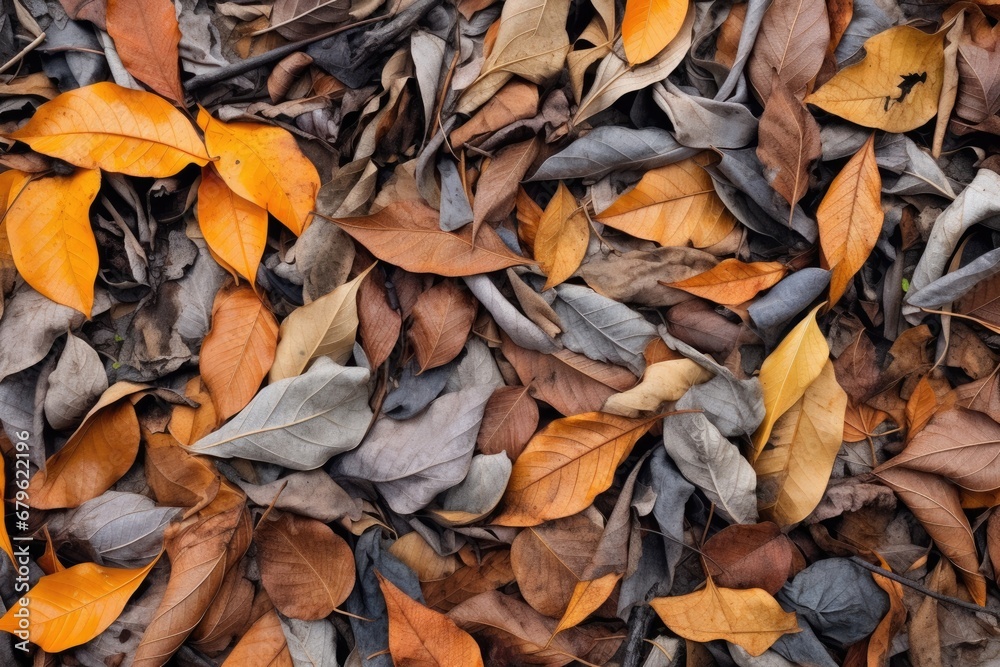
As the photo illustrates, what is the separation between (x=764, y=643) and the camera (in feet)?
3.94

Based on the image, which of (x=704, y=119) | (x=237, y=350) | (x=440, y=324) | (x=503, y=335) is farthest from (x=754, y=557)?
(x=237, y=350)

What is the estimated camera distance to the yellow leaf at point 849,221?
49.2 inches

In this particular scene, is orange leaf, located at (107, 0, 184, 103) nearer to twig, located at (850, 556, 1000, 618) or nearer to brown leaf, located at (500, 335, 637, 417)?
brown leaf, located at (500, 335, 637, 417)

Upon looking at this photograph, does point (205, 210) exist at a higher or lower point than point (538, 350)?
higher

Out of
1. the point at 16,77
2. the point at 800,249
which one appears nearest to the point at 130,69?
the point at 16,77

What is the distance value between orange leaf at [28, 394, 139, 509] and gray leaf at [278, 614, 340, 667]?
444 mm

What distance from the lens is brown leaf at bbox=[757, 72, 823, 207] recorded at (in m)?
1.24

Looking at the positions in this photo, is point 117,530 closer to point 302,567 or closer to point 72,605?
point 72,605

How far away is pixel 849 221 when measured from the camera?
1.25 metres

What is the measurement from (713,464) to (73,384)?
1.23 metres

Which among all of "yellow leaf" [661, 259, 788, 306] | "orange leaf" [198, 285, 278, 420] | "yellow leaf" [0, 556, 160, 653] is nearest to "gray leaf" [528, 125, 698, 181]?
"yellow leaf" [661, 259, 788, 306]

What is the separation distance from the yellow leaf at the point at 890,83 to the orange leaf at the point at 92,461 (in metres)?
1.48

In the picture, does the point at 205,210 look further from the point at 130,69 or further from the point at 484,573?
the point at 484,573

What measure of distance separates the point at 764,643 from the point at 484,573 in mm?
531
